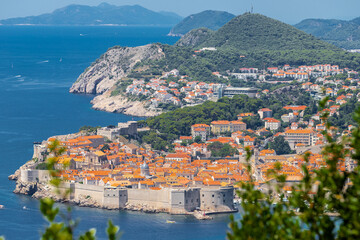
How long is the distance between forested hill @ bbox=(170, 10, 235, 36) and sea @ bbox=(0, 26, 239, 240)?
33.7 m

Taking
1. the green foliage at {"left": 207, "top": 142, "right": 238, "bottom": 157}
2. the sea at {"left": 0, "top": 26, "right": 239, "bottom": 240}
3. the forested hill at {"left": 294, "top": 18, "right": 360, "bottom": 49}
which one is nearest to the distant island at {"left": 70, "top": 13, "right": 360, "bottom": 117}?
the sea at {"left": 0, "top": 26, "right": 239, "bottom": 240}

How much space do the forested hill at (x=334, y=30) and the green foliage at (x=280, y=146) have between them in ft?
205

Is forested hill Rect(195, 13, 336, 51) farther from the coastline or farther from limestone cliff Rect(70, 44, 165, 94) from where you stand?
the coastline

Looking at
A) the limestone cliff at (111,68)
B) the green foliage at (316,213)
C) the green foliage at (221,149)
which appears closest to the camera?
the green foliage at (316,213)

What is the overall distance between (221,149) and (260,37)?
41854 mm

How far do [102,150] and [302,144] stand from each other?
8529 millimetres

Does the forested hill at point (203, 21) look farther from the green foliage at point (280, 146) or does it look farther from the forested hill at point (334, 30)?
the green foliage at point (280, 146)

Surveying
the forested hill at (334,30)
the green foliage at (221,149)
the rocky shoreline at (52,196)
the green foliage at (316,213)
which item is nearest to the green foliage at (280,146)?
the green foliage at (221,149)

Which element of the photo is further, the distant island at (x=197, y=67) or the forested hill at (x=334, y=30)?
the forested hill at (x=334, y=30)

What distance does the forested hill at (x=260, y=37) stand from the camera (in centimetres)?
6969

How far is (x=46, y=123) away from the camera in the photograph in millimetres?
42219

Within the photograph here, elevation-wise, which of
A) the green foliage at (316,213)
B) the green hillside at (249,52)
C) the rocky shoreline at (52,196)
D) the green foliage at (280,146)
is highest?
the green foliage at (316,213)

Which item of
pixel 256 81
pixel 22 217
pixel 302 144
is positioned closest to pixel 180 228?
pixel 22 217

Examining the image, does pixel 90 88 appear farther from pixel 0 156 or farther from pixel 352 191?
pixel 352 191
